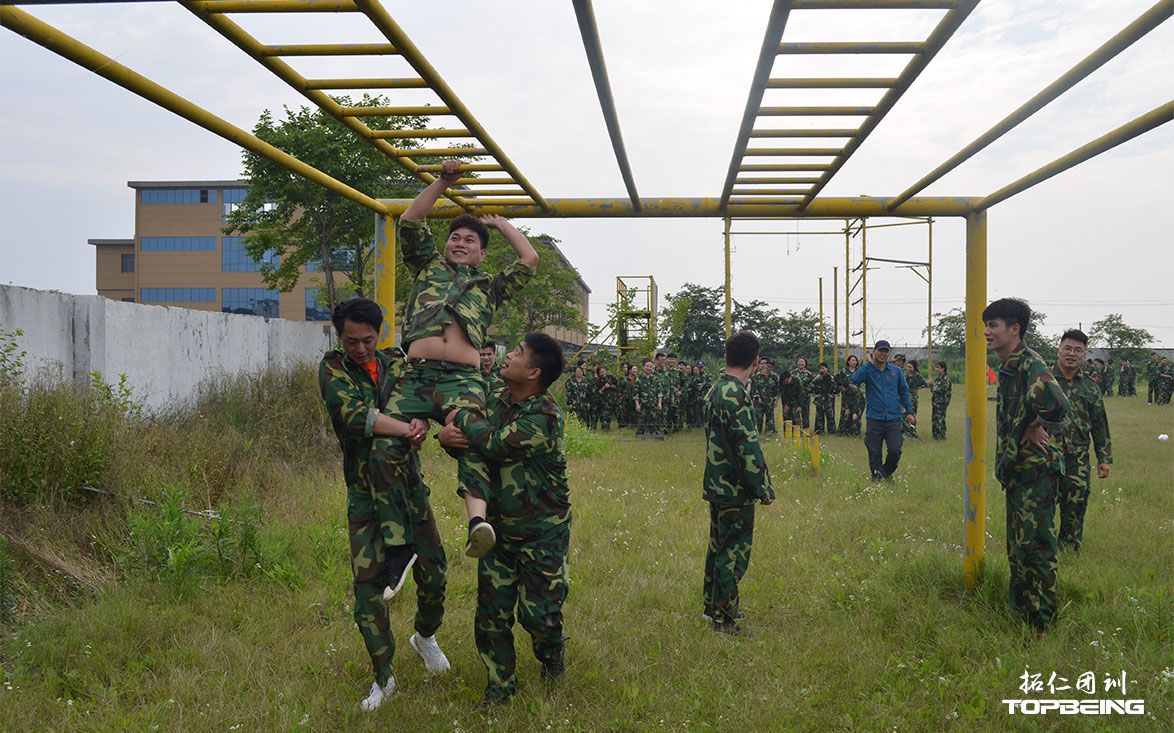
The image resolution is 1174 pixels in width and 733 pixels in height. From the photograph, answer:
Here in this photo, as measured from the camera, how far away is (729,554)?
15.3 ft

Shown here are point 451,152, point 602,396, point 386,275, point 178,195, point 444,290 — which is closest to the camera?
point 451,152

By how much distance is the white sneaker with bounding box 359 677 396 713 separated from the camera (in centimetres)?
358

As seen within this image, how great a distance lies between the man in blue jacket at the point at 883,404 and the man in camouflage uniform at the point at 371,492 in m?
7.27

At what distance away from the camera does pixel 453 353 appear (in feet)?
12.5

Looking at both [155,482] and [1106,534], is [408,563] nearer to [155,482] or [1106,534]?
[155,482]

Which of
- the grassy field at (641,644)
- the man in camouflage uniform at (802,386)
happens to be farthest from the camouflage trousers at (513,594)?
the man in camouflage uniform at (802,386)

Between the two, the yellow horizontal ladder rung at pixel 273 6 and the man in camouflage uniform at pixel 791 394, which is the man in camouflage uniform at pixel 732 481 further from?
the man in camouflage uniform at pixel 791 394

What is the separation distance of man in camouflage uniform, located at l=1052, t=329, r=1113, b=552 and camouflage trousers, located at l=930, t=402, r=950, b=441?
9.08 m

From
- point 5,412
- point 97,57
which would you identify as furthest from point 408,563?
point 5,412

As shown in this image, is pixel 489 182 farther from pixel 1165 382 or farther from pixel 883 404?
pixel 1165 382

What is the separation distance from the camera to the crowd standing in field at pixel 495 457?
3.59 metres

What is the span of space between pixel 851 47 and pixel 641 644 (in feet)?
10.6

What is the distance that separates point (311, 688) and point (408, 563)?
0.83 metres

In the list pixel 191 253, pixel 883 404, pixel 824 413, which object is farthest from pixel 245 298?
pixel 883 404
